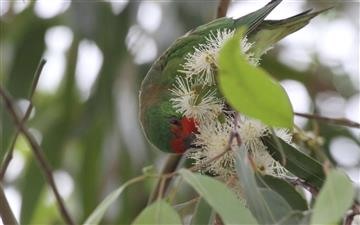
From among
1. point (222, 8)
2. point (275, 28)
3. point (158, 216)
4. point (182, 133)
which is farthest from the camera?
point (222, 8)

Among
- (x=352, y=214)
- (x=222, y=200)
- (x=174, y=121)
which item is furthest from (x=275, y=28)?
(x=222, y=200)

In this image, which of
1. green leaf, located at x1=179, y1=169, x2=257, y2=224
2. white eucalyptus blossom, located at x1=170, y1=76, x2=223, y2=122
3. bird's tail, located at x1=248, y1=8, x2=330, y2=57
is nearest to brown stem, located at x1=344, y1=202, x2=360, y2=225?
green leaf, located at x1=179, y1=169, x2=257, y2=224

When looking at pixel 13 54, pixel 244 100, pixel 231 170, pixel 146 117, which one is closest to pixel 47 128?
pixel 13 54

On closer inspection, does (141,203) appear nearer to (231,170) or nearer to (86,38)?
(86,38)

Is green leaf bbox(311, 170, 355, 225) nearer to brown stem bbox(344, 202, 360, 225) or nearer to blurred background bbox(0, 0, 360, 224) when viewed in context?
brown stem bbox(344, 202, 360, 225)

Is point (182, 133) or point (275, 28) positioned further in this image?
point (275, 28)

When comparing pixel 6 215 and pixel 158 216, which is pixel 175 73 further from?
pixel 158 216

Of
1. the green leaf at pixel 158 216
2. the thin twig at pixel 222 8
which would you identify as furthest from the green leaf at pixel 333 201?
the thin twig at pixel 222 8
